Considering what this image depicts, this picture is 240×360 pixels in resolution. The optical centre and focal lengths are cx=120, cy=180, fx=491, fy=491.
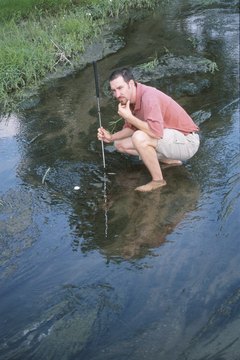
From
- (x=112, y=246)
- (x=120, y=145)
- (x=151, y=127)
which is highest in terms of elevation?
(x=151, y=127)

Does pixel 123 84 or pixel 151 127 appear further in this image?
A: pixel 151 127

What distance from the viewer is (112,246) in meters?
4.71

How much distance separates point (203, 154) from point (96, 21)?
7.86 meters

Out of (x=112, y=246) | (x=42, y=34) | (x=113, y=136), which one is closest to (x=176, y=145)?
(x=113, y=136)

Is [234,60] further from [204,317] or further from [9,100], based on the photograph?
[204,317]

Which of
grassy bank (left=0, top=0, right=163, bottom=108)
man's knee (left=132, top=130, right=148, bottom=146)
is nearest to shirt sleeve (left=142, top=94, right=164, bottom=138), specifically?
man's knee (left=132, top=130, right=148, bottom=146)

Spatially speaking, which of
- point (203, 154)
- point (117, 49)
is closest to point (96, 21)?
point (117, 49)

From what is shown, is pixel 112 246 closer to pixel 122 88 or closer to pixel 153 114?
pixel 153 114

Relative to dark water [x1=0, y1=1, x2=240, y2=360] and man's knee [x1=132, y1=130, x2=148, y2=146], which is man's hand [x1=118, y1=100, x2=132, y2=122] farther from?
dark water [x1=0, y1=1, x2=240, y2=360]

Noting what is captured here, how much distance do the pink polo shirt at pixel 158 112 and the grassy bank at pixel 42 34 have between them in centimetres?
382

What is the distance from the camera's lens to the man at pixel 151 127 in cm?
520

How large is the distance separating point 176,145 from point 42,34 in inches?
249

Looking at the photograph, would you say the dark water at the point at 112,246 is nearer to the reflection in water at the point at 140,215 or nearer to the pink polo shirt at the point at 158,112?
the reflection in water at the point at 140,215

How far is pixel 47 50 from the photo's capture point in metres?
10.0
